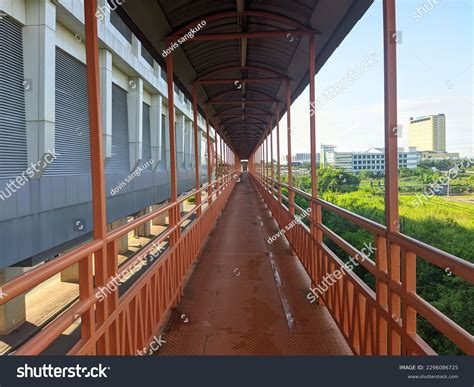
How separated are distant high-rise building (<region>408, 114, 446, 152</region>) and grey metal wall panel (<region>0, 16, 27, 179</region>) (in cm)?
910

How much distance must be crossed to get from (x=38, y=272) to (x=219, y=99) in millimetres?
8302

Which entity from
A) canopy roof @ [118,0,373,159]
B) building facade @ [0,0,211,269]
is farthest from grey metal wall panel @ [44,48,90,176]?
canopy roof @ [118,0,373,159]

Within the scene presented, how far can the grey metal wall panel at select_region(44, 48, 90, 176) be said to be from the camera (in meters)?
12.0

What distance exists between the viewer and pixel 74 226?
37.8 ft

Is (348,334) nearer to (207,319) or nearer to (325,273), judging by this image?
(325,273)

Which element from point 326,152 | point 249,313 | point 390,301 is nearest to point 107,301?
point 390,301

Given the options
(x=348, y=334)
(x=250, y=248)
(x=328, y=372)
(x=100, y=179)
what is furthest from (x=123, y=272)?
(x=250, y=248)

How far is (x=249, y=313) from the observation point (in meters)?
4.14

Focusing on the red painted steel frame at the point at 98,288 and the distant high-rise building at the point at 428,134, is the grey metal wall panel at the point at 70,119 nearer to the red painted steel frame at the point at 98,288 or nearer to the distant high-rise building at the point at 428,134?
the red painted steel frame at the point at 98,288

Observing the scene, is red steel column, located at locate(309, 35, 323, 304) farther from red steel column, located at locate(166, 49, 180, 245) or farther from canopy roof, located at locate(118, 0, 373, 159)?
red steel column, located at locate(166, 49, 180, 245)

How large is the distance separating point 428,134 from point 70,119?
1173 cm

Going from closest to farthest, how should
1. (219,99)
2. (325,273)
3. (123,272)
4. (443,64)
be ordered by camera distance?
(123,272) < (443,64) < (325,273) < (219,99)

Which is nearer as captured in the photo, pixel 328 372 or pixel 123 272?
pixel 328 372

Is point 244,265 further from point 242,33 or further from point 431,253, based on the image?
point 431,253
